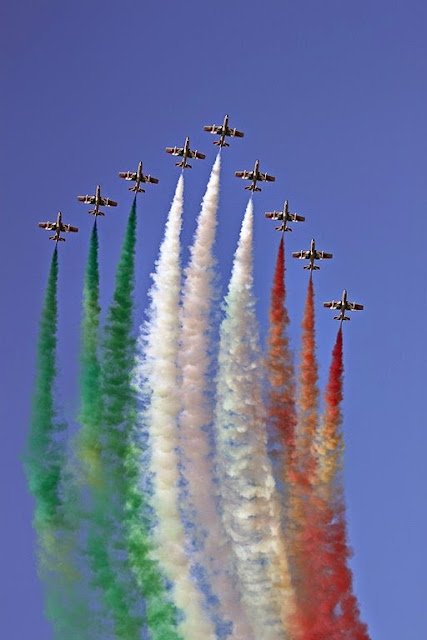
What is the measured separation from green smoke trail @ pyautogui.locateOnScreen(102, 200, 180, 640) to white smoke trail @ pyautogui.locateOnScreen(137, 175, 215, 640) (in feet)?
1.53

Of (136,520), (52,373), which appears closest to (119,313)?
(52,373)

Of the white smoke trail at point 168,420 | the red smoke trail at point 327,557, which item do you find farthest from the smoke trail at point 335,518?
the white smoke trail at point 168,420

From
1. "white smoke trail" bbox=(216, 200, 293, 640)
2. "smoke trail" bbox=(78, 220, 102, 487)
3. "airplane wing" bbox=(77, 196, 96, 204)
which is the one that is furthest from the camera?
"airplane wing" bbox=(77, 196, 96, 204)

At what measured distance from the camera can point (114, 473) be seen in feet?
198

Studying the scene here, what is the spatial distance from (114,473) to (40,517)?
3.15 m

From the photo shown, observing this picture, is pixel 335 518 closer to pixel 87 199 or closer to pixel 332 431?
pixel 332 431

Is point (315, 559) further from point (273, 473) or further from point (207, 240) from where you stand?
point (207, 240)

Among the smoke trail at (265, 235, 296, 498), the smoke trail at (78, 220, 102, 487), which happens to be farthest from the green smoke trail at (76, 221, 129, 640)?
the smoke trail at (265, 235, 296, 498)

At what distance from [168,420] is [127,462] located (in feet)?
6.94

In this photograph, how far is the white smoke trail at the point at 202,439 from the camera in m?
59.4

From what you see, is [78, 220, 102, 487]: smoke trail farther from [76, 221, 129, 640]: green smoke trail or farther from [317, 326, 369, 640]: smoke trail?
[317, 326, 369, 640]: smoke trail

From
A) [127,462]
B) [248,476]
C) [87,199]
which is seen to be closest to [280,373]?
[248,476]

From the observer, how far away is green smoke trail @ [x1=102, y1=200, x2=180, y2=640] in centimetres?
5919

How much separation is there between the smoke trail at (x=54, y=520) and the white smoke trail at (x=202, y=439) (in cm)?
437
